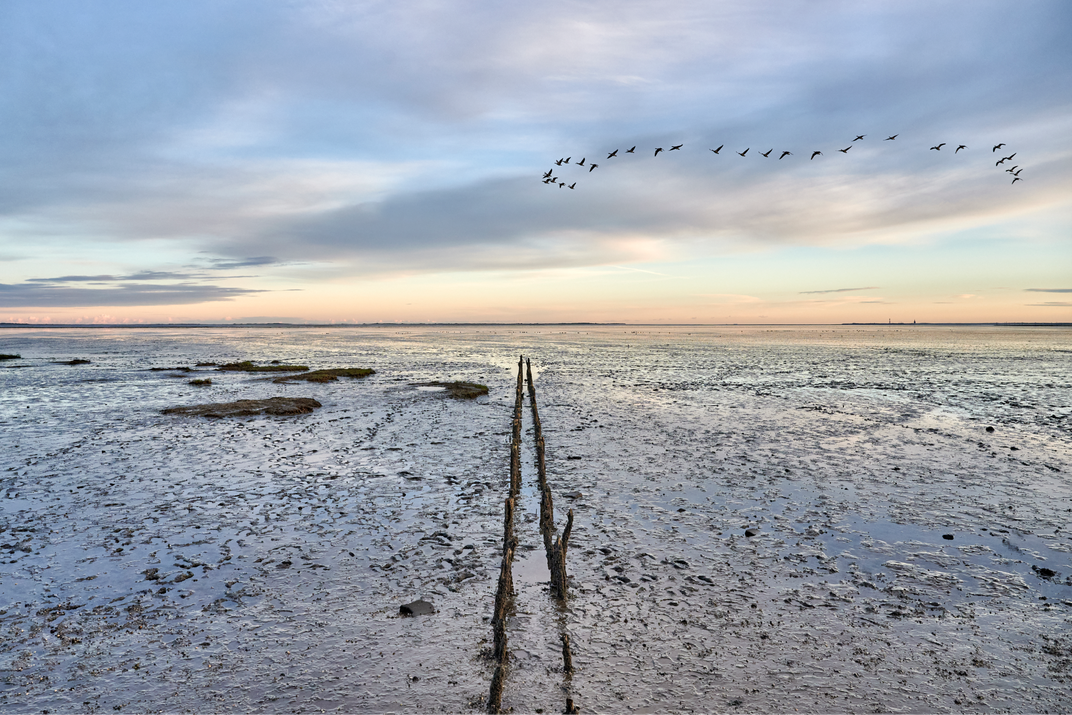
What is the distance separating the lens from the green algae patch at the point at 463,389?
32406 mm

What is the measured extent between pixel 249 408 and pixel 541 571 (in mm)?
21320

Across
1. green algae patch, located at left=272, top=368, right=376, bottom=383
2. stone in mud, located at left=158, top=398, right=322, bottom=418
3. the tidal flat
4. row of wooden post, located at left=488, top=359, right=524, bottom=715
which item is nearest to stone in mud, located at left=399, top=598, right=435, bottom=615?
the tidal flat

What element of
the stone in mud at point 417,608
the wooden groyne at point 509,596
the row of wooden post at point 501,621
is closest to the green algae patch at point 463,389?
the wooden groyne at point 509,596

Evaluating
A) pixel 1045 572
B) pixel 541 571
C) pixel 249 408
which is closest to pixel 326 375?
pixel 249 408

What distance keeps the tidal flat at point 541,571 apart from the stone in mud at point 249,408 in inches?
148

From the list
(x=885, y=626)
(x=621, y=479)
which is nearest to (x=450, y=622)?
(x=885, y=626)

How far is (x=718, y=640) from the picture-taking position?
24.0ft

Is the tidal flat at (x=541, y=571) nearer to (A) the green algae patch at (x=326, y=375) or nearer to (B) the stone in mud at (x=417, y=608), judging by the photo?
(B) the stone in mud at (x=417, y=608)

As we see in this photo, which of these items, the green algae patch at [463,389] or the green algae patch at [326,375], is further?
the green algae patch at [326,375]

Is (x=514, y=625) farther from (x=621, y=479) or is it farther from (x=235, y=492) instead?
(x=235, y=492)

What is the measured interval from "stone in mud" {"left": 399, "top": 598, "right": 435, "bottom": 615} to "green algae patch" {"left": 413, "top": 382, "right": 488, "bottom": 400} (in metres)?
23.7

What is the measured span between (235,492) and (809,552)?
41.7ft

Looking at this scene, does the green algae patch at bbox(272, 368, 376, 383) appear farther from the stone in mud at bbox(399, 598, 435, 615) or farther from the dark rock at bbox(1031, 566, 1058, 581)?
the dark rock at bbox(1031, 566, 1058, 581)

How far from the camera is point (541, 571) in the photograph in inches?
365
